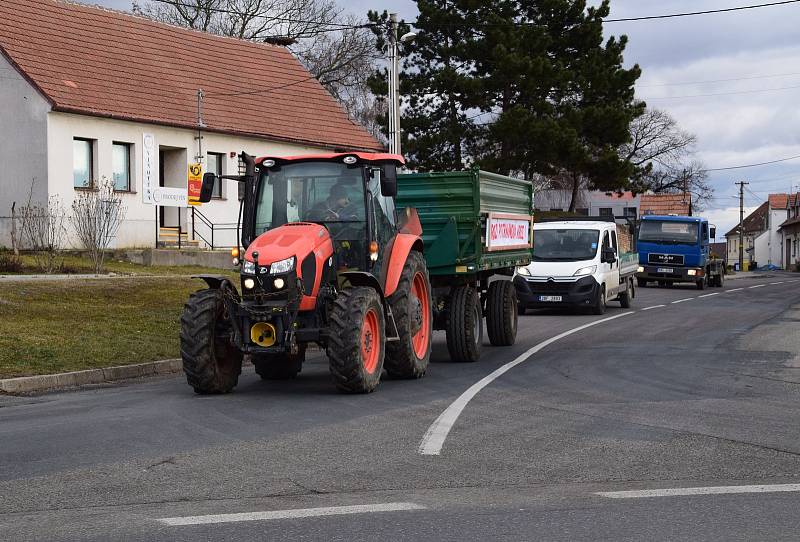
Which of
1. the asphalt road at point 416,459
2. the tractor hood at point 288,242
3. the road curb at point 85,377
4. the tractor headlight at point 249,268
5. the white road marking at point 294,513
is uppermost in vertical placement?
the tractor hood at point 288,242

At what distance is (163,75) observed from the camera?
43.8 metres

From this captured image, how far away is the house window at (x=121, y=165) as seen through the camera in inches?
1528

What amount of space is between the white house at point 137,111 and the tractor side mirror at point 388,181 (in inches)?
964

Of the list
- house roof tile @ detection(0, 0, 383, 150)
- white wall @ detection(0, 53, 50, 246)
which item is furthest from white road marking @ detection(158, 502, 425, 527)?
house roof tile @ detection(0, 0, 383, 150)

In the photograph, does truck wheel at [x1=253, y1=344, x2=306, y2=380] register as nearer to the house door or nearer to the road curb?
the road curb

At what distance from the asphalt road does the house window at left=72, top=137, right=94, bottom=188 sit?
919 inches

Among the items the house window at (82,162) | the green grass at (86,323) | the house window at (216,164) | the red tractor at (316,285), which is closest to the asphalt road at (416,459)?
the red tractor at (316,285)

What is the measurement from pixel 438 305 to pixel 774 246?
405ft

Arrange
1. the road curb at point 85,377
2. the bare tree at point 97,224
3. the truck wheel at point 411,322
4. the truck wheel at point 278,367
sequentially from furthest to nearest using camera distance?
the bare tree at point 97,224
the truck wheel at point 278,367
the road curb at point 85,377
the truck wheel at point 411,322

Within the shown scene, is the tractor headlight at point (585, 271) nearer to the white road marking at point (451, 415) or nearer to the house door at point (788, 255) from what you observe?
the white road marking at point (451, 415)

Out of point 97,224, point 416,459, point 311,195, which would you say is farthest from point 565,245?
point 416,459

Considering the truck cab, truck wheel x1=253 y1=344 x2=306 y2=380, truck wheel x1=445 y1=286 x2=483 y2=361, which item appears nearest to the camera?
truck wheel x1=253 y1=344 x2=306 y2=380

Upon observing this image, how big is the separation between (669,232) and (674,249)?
0.82 m

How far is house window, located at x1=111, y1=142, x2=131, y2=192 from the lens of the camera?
3881 cm
